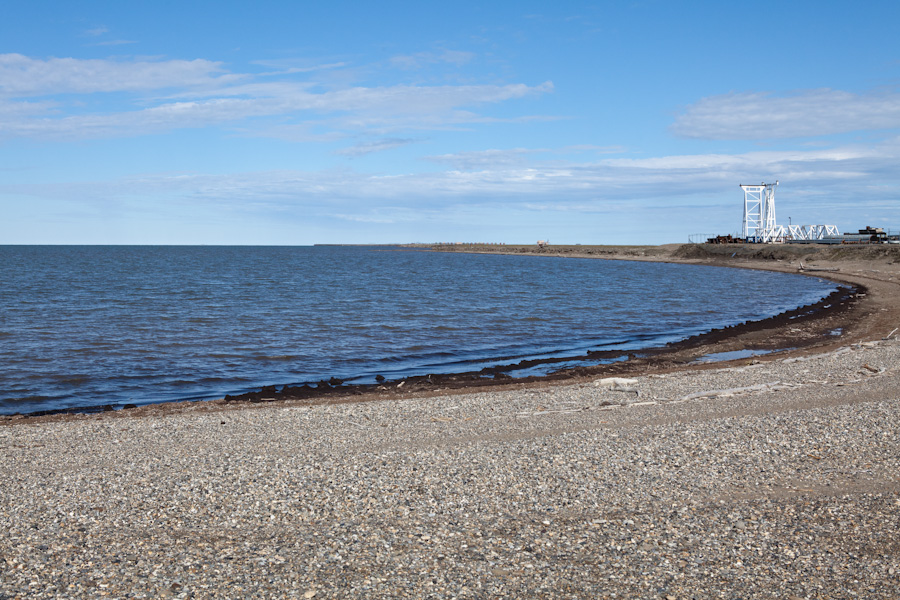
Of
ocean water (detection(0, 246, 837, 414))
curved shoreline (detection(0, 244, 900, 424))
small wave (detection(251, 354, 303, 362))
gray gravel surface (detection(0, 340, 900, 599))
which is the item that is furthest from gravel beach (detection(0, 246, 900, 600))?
small wave (detection(251, 354, 303, 362))

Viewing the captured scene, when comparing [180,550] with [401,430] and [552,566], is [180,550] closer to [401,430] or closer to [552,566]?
[552,566]

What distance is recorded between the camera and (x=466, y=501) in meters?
9.42

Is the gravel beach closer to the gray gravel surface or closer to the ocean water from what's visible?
the gray gravel surface

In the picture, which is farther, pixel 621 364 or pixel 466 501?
pixel 621 364

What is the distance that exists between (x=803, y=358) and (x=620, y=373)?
21.2 ft

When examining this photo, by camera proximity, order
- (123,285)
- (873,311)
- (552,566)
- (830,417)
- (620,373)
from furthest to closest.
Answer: (123,285)
(873,311)
(620,373)
(830,417)
(552,566)

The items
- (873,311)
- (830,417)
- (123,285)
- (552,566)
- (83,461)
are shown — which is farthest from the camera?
(123,285)

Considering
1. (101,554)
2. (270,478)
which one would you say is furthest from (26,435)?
(101,554)

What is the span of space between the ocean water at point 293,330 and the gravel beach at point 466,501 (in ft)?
18.0

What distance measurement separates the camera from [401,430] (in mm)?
13867

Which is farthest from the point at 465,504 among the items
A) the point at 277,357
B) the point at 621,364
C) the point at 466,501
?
the point at 277,357

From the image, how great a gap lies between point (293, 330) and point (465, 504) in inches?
965

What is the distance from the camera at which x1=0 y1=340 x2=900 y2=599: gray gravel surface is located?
7160 millimetres

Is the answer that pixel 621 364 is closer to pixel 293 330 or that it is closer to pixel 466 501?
pixel 466 501
